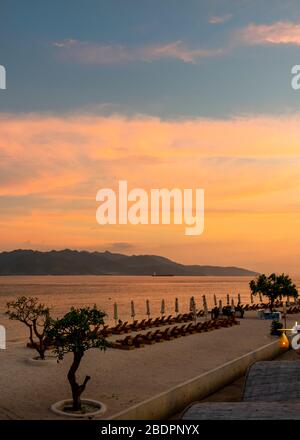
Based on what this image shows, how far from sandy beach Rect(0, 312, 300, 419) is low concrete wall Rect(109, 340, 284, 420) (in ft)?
4.78

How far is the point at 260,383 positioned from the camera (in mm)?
15695

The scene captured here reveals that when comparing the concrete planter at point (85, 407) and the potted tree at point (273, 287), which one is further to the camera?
A: the potted tree at point (273, 287)

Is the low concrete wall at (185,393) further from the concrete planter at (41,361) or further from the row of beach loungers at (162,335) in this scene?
the concrete planter at (41,361)

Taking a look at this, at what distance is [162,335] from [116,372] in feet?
32.8

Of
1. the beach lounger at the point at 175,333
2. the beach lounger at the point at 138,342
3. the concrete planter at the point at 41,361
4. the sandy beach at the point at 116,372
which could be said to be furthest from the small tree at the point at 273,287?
the concrete planter at the point at 41,361

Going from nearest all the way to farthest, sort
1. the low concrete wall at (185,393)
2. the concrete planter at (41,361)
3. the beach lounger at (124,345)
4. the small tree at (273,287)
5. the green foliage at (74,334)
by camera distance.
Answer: the low concrete wall at (185,393), the green foliage at (74,334), the concrete planter at (41,361), the beach lounger at (124,345), the small tree at (273,287)

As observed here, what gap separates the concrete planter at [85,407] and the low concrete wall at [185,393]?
163 centimetres

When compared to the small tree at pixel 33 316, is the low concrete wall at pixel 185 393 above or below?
below

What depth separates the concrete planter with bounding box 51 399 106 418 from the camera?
14.7m

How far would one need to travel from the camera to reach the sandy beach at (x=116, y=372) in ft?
54.5

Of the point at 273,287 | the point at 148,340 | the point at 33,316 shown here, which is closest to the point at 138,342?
the point at 148,340
